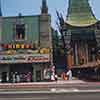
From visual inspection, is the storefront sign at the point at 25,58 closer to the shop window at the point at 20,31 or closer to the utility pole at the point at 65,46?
the shop window at the point at 20,31

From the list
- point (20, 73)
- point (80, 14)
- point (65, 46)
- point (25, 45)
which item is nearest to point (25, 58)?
point (25, 45)

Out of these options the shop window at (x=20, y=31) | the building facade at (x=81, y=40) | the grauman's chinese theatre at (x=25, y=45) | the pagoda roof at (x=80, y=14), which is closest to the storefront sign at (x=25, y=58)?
the grauman's chinese theatre at (x=25, y=45)

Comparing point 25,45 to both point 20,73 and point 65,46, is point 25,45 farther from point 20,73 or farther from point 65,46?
point 65,46

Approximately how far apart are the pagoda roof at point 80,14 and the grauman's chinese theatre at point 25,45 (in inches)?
583

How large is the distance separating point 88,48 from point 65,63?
15.0ft

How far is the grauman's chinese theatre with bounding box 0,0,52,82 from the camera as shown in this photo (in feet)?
137

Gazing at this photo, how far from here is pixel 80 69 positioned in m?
53.2

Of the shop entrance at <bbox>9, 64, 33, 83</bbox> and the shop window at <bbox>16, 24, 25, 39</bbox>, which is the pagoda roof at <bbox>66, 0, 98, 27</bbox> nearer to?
the shop window at <bbox>16, 24, 25, 39</bbox>

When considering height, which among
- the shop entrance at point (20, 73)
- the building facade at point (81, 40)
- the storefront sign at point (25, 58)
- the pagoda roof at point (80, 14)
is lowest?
the shop entrance at point (20, 73)

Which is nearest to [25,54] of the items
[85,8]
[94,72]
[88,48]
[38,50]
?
[38,50]

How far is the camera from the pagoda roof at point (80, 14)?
57.9m

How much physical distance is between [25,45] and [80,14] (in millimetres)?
20471

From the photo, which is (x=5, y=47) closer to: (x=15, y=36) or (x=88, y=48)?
(x=15, y=36)

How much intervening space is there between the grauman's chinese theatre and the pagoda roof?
14.8 metres
